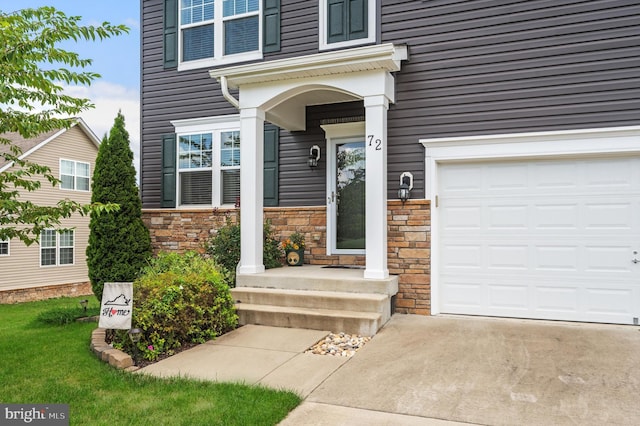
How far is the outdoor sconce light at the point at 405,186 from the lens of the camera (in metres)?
6.31

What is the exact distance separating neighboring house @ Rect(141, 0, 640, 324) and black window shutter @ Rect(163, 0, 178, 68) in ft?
5.86

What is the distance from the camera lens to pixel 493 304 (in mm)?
6086

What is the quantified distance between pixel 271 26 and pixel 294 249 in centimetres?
363

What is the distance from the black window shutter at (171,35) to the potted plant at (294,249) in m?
3.81

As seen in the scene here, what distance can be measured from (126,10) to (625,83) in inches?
365

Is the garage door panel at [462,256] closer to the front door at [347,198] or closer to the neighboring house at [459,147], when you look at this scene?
the neighboring house at [459,147]

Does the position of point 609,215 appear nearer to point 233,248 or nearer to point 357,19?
point 357,19

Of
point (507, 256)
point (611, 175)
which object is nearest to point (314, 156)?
point (507, 256)

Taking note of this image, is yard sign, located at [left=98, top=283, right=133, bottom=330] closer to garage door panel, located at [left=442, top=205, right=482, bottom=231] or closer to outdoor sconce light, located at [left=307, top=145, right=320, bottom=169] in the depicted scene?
outdoor sconce light, located at [left=307, top=145, right=320, bottom=169]

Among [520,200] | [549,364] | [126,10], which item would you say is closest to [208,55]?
[126,10]

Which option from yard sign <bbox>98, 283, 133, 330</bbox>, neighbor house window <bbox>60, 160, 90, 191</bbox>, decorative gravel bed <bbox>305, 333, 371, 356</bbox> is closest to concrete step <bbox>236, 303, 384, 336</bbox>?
decorative gravel bed <bbox>305, 333, 371, 356</bbox>

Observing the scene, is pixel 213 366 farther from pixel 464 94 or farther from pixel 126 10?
pixel 126 10

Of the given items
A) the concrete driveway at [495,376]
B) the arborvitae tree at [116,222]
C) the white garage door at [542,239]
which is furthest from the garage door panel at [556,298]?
the arborvitae tree at [116,222]

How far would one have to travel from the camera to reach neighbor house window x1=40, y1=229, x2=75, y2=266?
17506 millimetres
